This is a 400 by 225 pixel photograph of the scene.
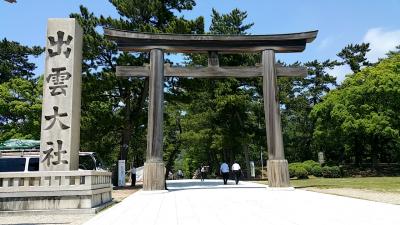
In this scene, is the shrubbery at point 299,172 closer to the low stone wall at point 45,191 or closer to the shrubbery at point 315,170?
the shrubbery at point 315,170

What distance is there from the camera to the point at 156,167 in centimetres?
1997

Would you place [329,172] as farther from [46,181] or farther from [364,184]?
[46,181]

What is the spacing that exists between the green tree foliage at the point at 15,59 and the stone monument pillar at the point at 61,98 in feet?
121

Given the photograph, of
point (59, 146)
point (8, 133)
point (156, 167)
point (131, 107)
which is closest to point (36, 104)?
point (8, 133)

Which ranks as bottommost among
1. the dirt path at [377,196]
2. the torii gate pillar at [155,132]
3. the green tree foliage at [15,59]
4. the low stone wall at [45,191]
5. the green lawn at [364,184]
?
the green lawn at [364,184]

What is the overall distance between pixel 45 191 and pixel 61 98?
318 centimetres

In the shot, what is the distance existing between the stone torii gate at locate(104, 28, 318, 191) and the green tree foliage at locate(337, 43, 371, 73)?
34271mm

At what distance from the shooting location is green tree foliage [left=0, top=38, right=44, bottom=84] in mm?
47531

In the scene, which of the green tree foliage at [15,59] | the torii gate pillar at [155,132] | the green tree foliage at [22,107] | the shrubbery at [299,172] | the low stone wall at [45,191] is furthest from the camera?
the green tree foliage at [15,59]

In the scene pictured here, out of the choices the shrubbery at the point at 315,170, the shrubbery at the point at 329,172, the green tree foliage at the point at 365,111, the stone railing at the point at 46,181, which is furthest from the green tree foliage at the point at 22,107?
the green tree foliage at the point at 365,111

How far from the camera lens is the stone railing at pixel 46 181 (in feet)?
37.7

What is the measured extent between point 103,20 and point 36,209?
17.6m

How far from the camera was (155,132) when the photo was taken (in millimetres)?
20375

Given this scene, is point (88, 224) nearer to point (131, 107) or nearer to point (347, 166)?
point (131, 107)
